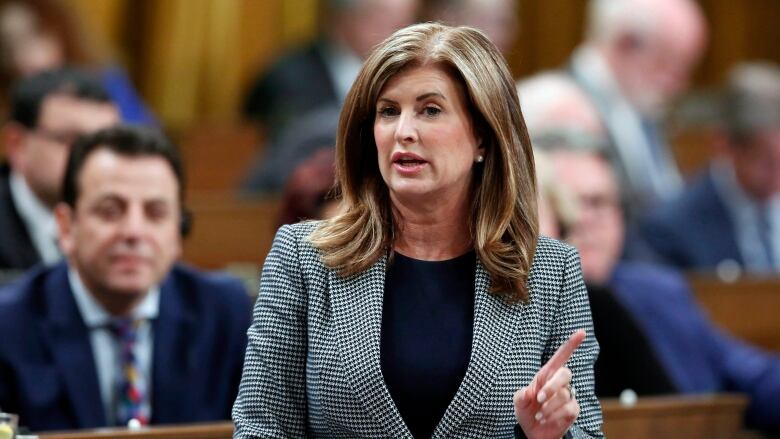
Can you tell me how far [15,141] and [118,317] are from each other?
112cm

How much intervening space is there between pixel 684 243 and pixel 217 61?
2.65 m

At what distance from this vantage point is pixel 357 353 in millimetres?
2014

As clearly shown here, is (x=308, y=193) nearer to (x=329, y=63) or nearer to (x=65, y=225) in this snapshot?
(x=65, y=225)

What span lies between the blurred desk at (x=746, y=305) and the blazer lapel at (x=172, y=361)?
2.11m

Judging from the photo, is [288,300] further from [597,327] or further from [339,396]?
[597,327]

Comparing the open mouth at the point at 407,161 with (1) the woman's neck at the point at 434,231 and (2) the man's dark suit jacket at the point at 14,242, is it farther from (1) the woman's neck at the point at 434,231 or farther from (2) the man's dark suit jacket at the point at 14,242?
(2) the man's dark suit jacket at the point at 14,242

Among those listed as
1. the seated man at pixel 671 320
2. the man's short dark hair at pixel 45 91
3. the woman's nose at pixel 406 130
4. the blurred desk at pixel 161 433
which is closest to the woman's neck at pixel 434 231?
the woman's nose at pixel 406 130

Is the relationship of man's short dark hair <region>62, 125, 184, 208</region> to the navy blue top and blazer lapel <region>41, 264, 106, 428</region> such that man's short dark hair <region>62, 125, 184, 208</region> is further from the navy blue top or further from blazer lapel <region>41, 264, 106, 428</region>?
the navy blue top

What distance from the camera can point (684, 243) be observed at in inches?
213

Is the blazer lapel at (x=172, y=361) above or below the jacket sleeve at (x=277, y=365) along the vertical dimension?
below

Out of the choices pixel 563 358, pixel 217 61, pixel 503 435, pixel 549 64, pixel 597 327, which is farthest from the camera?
pixel 549 64

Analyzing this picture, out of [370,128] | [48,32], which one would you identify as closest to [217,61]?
[48,32]

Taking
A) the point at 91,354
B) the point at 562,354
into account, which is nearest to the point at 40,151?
the point at 91,354

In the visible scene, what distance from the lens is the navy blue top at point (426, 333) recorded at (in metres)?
2.02
